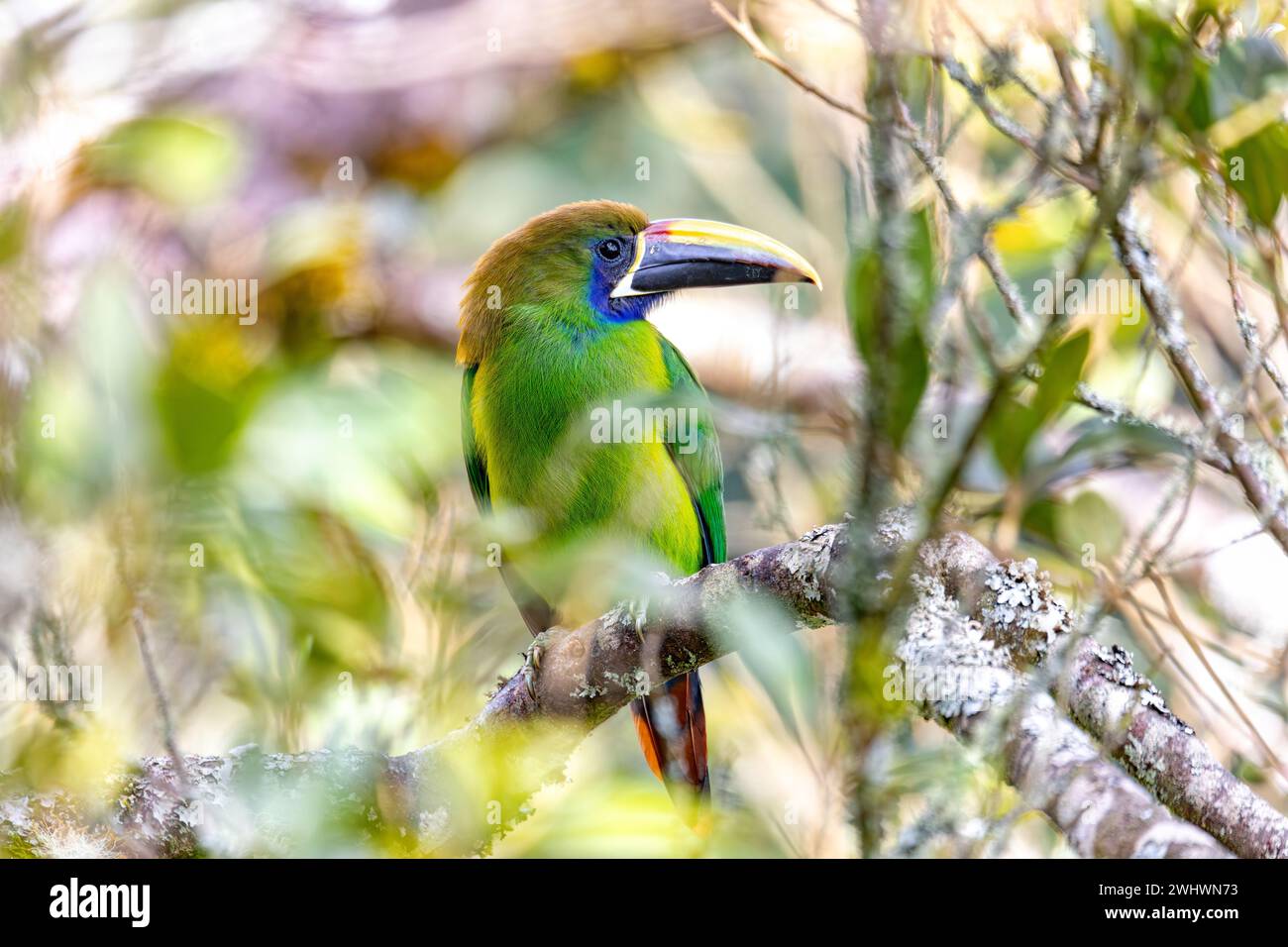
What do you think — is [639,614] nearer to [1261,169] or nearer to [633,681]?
[633,681]

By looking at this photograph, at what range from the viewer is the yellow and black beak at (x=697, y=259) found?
2855 mm

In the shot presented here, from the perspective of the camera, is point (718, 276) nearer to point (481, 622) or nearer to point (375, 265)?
point (481, 622)

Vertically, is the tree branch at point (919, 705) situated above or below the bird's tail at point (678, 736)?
above

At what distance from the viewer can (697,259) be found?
2.96 meters

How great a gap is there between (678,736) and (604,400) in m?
0.81

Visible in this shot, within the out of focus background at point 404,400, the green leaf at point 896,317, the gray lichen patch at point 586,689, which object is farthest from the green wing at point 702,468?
the green leaf at point 896,317

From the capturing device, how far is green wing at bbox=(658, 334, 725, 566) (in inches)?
118

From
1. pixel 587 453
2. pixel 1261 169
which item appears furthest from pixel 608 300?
pixel 1261 169

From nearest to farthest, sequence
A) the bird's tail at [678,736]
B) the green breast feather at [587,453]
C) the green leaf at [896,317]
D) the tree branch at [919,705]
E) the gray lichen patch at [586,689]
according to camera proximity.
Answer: the green leaf at [896,317] → the tree branch at [919,705] → the gray lichen patch at [586,689] → the green breast feather at [587,453] → the bird's tail at [678,736]

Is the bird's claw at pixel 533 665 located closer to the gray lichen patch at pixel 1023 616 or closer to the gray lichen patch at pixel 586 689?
the gray lichen patch at pixel 586 689

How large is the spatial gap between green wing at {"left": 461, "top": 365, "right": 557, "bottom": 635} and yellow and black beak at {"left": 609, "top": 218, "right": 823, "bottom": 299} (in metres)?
0.43

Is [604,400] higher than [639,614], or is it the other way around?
[604,400]

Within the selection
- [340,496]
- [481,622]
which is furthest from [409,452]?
[481,622]

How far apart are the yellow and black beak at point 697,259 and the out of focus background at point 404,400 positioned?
0.22 meters
